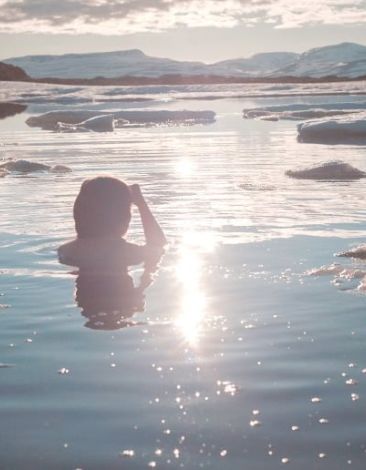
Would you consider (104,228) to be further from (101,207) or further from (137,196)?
(137,196)

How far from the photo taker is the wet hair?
7.54m

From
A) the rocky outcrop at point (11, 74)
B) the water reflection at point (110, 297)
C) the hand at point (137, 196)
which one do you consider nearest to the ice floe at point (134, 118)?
the hand at point (137, 196)

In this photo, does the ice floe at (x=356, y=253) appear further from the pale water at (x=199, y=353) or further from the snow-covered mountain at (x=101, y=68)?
the snow-covered mountain at (x=101, y=68)

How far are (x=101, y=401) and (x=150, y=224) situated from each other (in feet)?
13.5

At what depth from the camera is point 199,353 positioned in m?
4.57

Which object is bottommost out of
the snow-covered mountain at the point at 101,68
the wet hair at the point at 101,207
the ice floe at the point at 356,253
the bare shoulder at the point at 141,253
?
the bare shoulder at the point at 141,253

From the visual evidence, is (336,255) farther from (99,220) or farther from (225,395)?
(225,395)

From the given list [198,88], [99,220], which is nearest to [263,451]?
[99,220]

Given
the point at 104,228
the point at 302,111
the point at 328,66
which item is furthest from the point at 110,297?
the point at 328,66

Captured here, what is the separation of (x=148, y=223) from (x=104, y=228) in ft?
1.55

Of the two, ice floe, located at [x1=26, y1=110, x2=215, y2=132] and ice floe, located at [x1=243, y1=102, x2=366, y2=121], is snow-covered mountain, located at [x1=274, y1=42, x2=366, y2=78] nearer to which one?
ice floe, located at [x1=243, y1=102, x2=366, y2=121]

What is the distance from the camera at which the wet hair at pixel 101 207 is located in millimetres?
7535

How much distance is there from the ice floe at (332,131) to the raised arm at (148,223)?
14.3 m

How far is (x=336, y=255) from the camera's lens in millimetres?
7148
